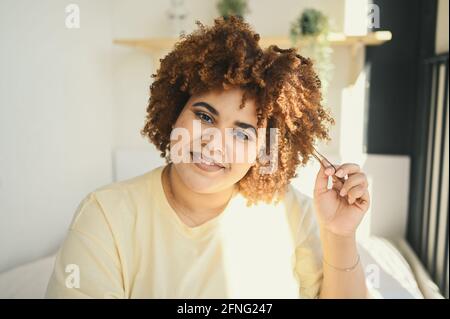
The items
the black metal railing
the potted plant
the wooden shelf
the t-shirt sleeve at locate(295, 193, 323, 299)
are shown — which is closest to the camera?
the t-shirt sleeve at locate(295, 193, 323, 299)

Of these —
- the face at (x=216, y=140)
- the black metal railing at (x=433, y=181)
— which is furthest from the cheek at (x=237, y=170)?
the black metal railing at (x=433, y=181)

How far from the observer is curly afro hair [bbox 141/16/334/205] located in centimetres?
72

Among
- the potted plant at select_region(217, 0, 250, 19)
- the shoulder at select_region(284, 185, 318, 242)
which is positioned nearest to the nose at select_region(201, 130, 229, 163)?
the shoulder at select_region(284, 185, 318, 242)

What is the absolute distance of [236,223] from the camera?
816 mm

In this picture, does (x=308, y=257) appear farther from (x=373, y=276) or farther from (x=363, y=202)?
(x=373, y=276)

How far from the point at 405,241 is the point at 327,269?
1330 millimetres

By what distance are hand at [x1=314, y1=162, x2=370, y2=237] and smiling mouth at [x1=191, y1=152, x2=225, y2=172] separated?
17 cm

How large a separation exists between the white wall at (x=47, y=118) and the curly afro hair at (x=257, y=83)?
0.68m

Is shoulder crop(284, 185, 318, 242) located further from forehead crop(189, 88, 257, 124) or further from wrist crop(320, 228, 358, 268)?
forehead crop(189, 88, 257, 124)

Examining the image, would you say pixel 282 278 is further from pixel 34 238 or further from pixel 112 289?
pixel 34 238

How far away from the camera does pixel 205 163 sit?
28.2 inches

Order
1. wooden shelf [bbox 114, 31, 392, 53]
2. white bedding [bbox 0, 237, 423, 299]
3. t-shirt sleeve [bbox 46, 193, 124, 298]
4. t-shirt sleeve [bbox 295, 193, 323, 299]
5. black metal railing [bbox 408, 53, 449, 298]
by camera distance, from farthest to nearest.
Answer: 1. wooden shelf [bbox 114, 31, 392, 53]
2. black metal railing [bbox 408, 53, 449, 298]
3. white bedding [bbox 0, 237, 423, 299]
4. t-shirt sleeve [bbox 295, 193, 323, 299]
5. t-shirt sleeve [bbox 46, 193, 124, 298]

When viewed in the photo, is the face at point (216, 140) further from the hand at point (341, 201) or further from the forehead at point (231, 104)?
the hand at point (341, 201)
